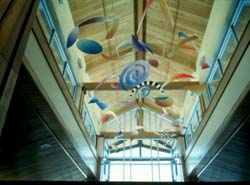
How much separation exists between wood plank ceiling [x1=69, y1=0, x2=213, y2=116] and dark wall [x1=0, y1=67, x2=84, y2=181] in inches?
122

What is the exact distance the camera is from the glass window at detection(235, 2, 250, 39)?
15.3 ft

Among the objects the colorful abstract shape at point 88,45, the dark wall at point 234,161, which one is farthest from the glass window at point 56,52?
the dark wall at point 234,161

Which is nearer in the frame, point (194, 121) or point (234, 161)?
point (234, 161)

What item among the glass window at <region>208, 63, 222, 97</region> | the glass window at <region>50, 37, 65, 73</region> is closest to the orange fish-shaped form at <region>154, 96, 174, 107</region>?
the glass window at <region>208, 63, 222, 97</region>

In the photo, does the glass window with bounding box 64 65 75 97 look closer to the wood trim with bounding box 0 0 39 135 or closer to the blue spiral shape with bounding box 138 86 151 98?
the blue spiral shape with bounding box 138 86 151 98

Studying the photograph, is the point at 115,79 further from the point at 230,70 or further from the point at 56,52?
the point at 230,70

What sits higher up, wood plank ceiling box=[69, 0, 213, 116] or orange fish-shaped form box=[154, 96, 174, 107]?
wood plank ceiling box=[69, 0, 213, 116]

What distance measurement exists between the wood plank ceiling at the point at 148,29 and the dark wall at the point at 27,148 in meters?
3.09

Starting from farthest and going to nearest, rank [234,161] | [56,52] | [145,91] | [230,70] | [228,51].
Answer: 1. [145,91]
2. [234,161]
3. [56,52]
4. [228,51]
5. [230,70]

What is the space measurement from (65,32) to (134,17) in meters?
2.13

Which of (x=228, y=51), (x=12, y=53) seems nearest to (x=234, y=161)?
(x=228, y=51)

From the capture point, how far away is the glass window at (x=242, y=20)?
4.68m

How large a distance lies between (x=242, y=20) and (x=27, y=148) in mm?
5128

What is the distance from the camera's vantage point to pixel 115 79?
9641 mm
